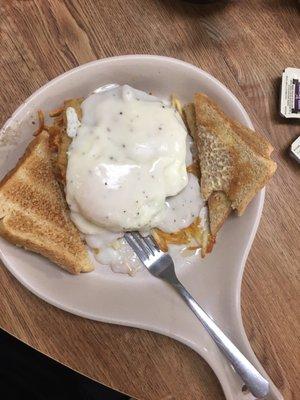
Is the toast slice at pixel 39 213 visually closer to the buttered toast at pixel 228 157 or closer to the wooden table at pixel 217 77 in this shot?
the wooden table at pixel 217 77

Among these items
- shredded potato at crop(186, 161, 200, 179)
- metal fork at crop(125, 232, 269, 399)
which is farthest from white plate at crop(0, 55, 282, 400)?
shredded potato at crop(186, 161, 200, 179)

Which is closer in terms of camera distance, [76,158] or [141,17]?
[76,158]

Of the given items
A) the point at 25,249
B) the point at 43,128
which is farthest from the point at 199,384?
the point at 43,128

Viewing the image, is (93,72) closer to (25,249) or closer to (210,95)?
(210,95)

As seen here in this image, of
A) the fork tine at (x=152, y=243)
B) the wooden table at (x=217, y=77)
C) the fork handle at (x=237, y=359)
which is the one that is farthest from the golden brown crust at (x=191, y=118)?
the fork handle at (x=237, y=359)

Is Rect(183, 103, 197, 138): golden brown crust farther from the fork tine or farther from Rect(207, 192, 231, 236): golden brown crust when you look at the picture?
the fork tine

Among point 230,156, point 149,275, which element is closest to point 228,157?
point 230,156
